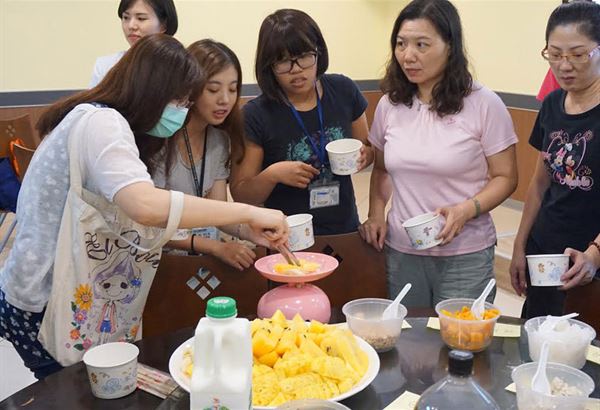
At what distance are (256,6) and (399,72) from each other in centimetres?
432

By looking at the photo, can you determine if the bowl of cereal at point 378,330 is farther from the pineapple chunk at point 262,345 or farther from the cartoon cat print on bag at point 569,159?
the cartoon cat print on bag at point 569,159

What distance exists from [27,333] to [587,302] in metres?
1.51

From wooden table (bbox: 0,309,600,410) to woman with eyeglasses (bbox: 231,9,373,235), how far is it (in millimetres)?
717

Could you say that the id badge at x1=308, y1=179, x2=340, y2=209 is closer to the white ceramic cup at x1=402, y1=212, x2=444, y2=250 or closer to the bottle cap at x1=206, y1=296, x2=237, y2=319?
the white ceramic cup at x1=402, y1=212, x2=444, y2=250

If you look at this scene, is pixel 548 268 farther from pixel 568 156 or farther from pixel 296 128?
pixel 296 128

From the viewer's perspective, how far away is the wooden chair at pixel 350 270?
200cm

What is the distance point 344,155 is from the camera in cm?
198

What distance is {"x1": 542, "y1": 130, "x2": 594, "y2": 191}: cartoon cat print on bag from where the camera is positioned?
6.24 ft

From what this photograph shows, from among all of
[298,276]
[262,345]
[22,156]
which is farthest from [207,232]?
[22,156]

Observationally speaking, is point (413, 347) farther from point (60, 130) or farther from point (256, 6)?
point (256, 6)

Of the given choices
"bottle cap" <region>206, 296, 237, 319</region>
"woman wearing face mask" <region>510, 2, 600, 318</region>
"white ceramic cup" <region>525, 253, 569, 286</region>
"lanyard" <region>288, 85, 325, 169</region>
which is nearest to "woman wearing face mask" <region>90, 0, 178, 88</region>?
"lanyard" <region>288, 85, 325, 169</region>

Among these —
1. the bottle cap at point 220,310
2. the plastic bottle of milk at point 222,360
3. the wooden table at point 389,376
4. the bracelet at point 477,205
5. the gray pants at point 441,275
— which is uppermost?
the bottle cap at point 220,310

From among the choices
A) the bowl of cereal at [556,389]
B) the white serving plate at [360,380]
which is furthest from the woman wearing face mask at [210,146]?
the bowl of cereal at [556,389]

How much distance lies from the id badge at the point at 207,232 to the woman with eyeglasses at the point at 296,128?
19cm
